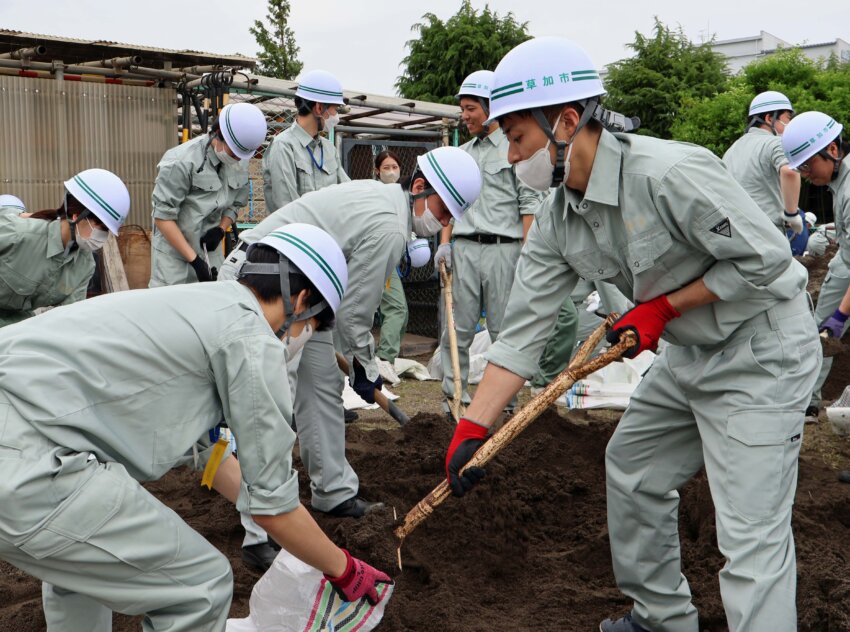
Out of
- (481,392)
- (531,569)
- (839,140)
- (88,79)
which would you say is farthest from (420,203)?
(88,79)

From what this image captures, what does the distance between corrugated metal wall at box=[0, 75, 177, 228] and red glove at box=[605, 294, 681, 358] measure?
632 centimetres

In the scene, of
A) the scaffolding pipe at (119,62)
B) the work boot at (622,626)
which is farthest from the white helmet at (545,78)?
the scaffolding pipe at (119,62)

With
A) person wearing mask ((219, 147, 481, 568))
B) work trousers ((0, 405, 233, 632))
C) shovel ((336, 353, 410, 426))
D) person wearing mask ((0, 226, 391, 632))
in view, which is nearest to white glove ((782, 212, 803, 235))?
shovel ((336, 353, 410, 426))

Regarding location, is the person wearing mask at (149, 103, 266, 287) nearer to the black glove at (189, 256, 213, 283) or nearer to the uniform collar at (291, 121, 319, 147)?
the black glove at (189, 256, 213, 283)

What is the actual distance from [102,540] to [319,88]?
4.54 metres

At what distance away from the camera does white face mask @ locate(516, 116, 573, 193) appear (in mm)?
2613

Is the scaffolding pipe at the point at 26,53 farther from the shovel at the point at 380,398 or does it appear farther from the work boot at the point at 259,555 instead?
the work boot at the point at 259,555

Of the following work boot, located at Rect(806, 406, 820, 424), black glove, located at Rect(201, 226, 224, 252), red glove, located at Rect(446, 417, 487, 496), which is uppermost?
black glove, located at Rect(201, 226, 224, 252)

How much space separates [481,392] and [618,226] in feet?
2.40

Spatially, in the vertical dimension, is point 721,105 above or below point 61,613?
above

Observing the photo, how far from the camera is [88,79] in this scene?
7863 mm

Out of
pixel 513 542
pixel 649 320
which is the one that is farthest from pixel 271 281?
pixel 513 542

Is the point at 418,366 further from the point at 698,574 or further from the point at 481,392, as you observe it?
the point at 481,392

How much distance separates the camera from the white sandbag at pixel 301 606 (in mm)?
2797
